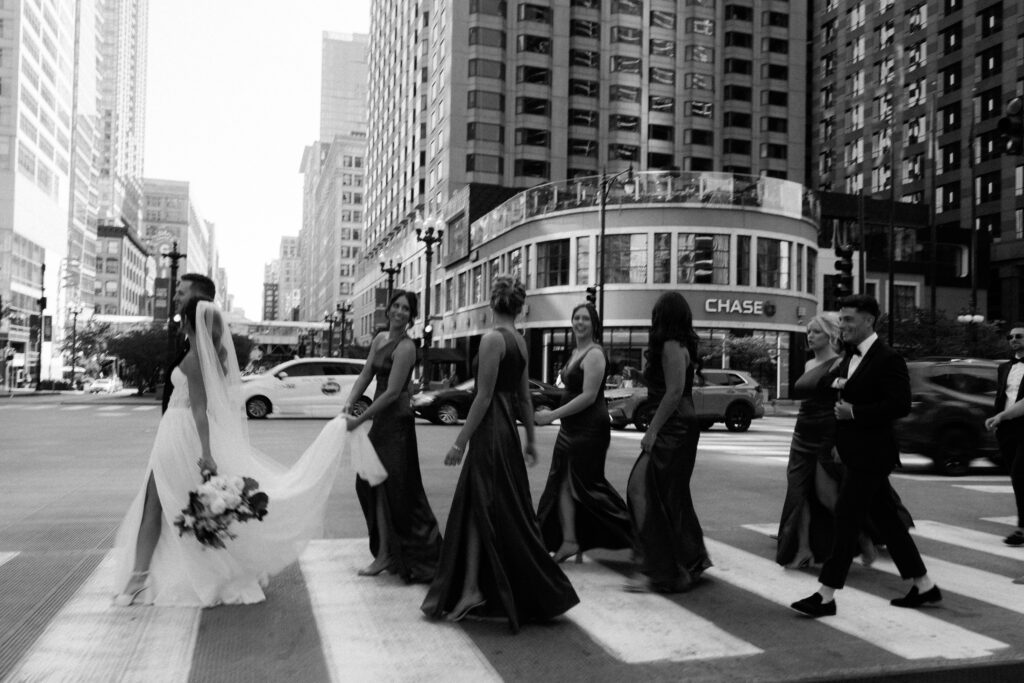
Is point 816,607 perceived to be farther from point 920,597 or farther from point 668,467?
point 668,467

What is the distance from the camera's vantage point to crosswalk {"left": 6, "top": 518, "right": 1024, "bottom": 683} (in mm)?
4145

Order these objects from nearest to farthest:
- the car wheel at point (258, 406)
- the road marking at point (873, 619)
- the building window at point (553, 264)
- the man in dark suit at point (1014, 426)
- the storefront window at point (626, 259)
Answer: the road marking at point (873, 619) < the man in dark suit at point (1014, 426) < the car wheel at point (258, 406) < the storefront window at point (626, 259) < the building window at point (553, 264)

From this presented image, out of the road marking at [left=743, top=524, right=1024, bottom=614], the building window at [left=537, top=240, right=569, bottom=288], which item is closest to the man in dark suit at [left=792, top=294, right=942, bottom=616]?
the road marking at [left=743, top=524, right=1024, bottom=614]

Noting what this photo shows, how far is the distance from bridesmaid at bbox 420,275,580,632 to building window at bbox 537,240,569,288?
39.2m

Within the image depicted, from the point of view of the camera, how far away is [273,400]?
2414 cm

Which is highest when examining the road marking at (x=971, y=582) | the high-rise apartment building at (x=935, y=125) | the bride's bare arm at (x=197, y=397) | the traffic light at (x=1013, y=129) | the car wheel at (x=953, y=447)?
the high-rise apartment building at (x=935, y=125)

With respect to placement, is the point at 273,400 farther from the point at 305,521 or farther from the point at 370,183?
the point at 370,183

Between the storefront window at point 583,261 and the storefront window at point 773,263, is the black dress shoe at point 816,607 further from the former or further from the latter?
the storefront window at point 773,263

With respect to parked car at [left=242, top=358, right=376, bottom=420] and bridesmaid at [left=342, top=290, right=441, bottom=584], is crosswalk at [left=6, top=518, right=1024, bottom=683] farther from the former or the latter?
parked car at [left=242, top=358, right=376, bottom=420]

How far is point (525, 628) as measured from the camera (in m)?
4.84

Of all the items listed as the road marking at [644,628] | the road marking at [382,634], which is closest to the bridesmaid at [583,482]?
the road marking at [644,628]

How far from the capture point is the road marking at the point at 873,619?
4.52 meters

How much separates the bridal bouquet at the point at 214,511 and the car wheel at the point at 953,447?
11.5 m

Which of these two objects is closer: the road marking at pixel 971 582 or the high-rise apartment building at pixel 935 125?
the road marking at pixel 971 582
